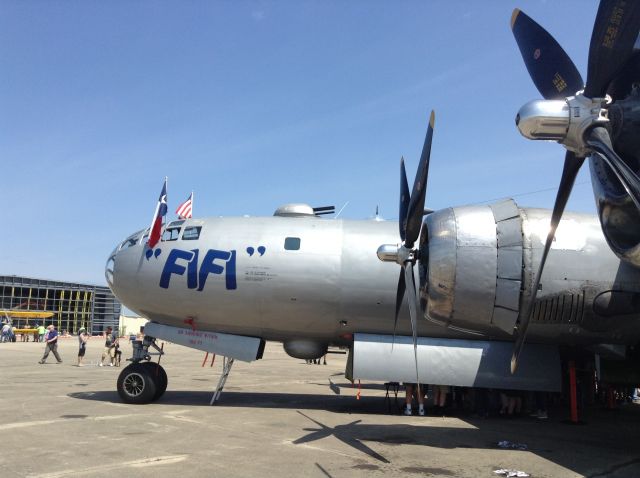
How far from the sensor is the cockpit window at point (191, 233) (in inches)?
567

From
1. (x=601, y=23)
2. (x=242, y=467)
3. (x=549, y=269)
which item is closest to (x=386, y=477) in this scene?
(x=242, y=467)

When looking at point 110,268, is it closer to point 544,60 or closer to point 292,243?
point 292,243

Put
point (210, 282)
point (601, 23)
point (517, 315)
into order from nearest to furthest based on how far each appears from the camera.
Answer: point (601, 23)
point (517, 315)
point (210, 282)

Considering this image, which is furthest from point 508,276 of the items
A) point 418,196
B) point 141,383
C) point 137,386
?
point 137,386

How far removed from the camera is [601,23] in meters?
6.27

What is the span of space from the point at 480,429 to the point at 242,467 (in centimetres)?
649

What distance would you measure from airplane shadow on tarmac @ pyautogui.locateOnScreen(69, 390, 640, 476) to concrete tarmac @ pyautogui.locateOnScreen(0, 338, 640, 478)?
3 centimetres

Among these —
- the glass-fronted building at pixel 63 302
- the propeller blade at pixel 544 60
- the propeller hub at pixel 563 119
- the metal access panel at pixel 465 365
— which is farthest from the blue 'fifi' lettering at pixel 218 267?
the glass-fronted building at pixel 63 302

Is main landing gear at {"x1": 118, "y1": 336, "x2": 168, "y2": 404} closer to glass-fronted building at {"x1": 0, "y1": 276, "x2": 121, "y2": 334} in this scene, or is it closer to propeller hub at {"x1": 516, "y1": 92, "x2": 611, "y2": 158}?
propeller hub at {"x1": 516, "y1": 92, "x2": 611, "y2": 158}

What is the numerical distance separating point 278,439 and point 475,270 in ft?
16.8

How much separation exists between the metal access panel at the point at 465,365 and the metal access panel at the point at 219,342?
295 centimetres

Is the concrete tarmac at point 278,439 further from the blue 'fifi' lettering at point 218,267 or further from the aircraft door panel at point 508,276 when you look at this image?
the blue 'fifi' lettering at point 218,267

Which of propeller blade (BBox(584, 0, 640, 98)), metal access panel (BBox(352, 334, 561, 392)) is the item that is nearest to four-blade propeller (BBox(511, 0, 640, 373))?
propeller blade (BBox(584, 0, 640, 98))

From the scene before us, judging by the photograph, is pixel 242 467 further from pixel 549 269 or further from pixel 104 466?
pixel 549 269
